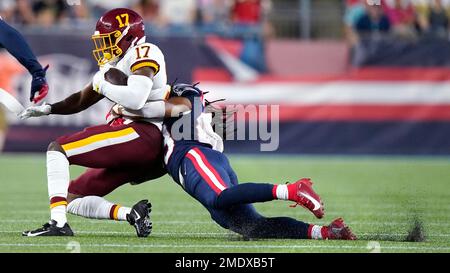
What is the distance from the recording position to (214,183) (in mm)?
5945

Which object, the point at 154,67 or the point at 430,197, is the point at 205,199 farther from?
the point at 430,197

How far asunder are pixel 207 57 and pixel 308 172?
125 inches

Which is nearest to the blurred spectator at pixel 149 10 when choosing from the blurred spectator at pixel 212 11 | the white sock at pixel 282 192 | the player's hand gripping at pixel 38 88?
Result: the blurred spectator at pixel 212 11

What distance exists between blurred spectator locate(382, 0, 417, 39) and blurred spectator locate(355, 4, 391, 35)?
0.11m

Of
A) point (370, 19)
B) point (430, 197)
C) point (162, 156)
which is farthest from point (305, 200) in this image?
point (370, 19)

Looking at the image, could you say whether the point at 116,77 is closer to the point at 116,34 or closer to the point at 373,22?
the point at 116,34

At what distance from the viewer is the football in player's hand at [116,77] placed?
20.3ft

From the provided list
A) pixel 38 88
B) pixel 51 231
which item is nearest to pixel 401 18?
pixel 38 88

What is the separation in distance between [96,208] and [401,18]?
9.90 m

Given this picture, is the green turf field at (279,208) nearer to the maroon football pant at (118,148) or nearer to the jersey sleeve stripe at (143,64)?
the maroon football pant at (118,148)

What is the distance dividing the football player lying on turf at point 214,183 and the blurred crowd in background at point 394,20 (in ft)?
29.1

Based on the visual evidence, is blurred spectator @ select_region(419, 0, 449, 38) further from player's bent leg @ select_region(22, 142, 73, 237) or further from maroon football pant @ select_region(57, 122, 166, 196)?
player's bent leg @ select_region(22, 142, 73, 237)

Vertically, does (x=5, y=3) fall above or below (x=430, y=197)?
above

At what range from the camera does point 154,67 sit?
6129 mm
